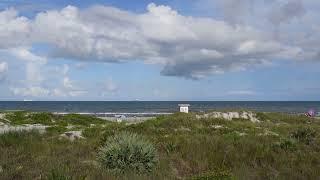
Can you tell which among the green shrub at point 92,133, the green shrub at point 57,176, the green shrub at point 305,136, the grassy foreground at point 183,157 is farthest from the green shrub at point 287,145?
the green shrub at point 57,176

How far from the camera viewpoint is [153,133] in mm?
21594

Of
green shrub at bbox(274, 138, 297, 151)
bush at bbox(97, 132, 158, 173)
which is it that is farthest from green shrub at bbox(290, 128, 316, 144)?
bush at bbox(97, 132, 158, 173)

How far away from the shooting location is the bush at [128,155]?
1268 centimetres

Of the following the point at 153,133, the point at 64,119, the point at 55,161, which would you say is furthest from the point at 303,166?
the point at 64,119

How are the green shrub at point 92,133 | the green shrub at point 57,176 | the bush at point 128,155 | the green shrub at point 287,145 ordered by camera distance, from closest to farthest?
the green shrub at point 57,176 → the bush at point 128,155 → the green shrub at point 287,145 → the green shrub at point 92,133

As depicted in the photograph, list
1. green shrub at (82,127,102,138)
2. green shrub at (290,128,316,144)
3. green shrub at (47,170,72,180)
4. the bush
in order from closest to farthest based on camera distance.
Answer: green shrub at (47,170,72,180) → the bush → green shrub at (290,128,316,144) → green shrub at (82,127,102,138)

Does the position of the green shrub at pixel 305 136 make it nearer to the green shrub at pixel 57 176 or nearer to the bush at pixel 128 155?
the bush at pixel 128 155

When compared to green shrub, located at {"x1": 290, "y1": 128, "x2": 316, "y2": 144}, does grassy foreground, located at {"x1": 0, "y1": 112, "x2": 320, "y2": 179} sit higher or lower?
lower

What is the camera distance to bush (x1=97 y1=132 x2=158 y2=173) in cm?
1268

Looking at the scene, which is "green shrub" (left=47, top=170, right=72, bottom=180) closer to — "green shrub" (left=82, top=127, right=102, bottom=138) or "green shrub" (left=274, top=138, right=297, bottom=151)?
"green shrub" (left=274, top=138, right=297, bottom=151)

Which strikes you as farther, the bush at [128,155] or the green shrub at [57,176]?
the bush at [128,155]

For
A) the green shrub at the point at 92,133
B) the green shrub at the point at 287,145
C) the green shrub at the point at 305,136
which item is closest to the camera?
the green shrub at the point at 287,145

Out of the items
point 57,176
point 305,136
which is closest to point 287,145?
point 305,136

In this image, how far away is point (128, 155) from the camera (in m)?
12.9
